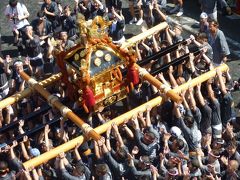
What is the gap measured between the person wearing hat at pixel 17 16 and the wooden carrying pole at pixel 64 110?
5738 millimetres

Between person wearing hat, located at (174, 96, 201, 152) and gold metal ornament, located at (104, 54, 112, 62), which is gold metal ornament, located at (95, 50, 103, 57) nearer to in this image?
gold metal ornament, located at (104, 54, 112, 62)

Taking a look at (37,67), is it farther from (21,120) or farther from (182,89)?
(182,89)

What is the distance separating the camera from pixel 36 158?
14.0 meters

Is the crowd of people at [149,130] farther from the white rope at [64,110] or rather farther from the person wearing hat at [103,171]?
the white rope at [64,110]

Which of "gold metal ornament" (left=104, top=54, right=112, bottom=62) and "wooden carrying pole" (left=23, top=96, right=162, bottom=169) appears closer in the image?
"wooden carrying pole" (left=23, top=96, right=162, bottom=169)

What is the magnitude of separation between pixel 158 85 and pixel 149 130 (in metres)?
1.34

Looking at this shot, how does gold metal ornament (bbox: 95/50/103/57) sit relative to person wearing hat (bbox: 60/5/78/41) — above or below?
above

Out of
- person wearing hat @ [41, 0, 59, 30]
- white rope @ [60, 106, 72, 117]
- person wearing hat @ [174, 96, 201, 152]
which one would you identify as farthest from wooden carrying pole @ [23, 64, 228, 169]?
person wearing hat @ [41, 0, 59, 30]

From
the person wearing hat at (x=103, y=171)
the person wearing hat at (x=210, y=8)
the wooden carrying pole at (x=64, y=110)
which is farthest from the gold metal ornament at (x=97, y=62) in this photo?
the person wearing hat at (x=210, y=8)

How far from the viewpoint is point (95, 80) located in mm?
15180

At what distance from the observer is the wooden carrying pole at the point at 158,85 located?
1534 cm

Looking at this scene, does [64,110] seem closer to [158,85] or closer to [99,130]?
[99,130]

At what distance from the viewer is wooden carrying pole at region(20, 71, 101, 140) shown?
14.4m

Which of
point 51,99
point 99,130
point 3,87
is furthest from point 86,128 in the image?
point 3,87
